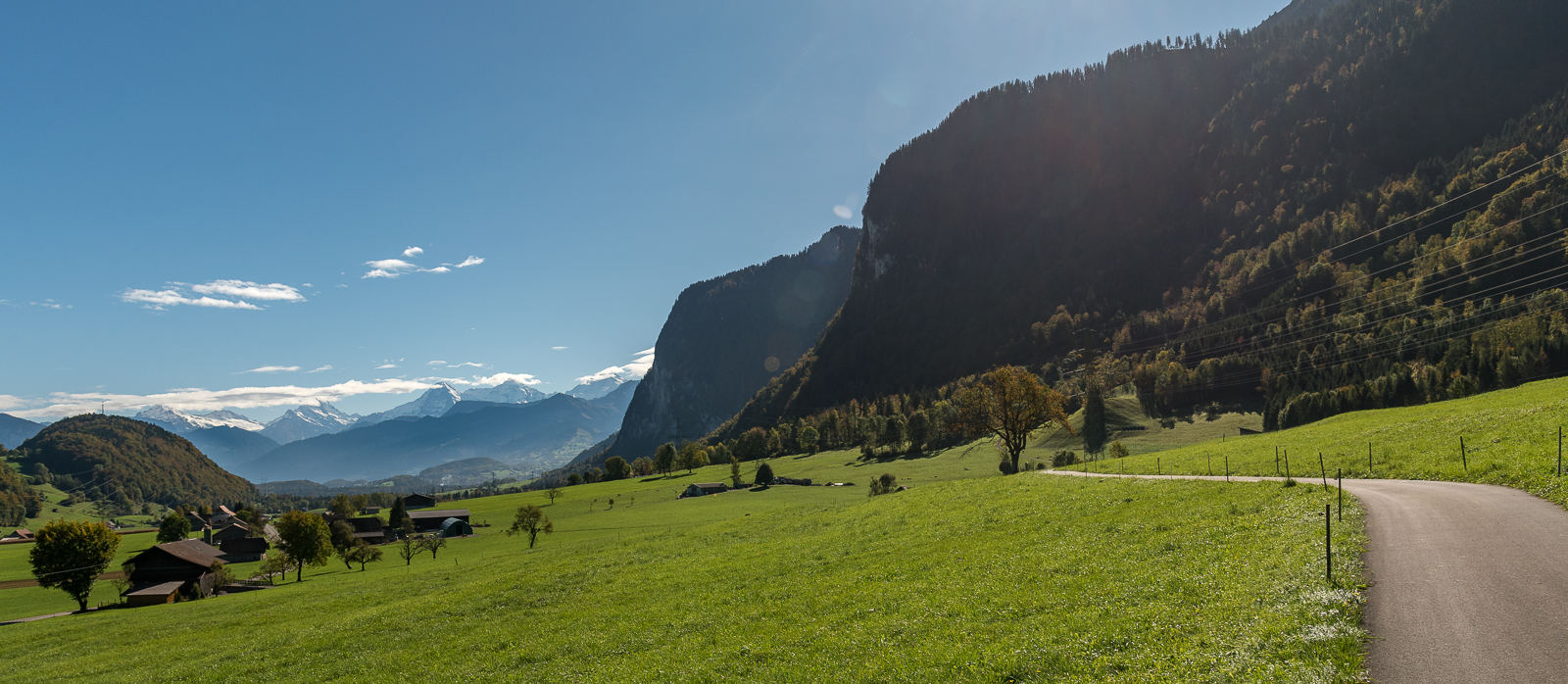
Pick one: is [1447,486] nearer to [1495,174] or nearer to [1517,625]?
[1517,625]

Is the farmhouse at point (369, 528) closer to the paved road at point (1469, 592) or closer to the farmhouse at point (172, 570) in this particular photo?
the farmhouse at point (172, 570)

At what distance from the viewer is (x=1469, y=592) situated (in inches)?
541

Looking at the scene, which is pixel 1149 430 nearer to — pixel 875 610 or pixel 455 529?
pixel 875 610

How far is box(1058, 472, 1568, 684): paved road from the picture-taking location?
35.8ft

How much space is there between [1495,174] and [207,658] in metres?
307

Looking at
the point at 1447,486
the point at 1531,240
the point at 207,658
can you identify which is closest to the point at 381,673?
the point at 207,658

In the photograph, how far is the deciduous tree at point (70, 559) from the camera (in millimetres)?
61719

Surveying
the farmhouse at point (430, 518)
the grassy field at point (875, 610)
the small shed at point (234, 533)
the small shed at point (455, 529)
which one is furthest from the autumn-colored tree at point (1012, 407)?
the small shed at point (234, 533)

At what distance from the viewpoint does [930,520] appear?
125 ft

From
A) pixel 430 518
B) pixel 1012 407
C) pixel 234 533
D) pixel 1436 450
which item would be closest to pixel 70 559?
pixel 234 533

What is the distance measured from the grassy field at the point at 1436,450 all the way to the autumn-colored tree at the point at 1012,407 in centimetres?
2163

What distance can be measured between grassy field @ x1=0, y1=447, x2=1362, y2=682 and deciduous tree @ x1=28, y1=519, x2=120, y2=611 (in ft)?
58.2

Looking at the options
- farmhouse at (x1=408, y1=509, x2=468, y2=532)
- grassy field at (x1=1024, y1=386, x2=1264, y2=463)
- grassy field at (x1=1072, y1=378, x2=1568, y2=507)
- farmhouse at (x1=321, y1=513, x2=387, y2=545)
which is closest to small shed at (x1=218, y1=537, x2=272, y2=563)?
farmhouse at (x1=321, y1=513, x2=387, y2=545)

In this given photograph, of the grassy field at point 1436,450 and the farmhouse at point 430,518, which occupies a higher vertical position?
the grassy field at point 1436,450
